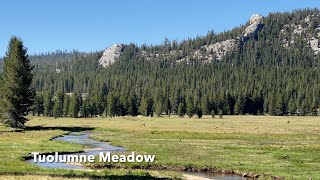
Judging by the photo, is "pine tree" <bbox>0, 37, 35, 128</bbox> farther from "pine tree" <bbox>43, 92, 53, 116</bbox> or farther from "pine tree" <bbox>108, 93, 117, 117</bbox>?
"pine tree" <bbox>43, 92, 53, 116</bbox>

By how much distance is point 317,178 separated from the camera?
33.1 m

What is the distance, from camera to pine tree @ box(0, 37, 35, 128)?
3100 inches

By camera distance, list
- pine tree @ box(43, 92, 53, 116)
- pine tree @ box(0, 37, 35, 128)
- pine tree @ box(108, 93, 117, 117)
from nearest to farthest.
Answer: pine tree @ box(0, 37, 35, 128) → pine tree @ box(108, 93, 117, 117) → pine tree @ box(43, 92, 53, 116)

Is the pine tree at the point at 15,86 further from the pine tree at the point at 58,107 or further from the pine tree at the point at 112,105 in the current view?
the pine tree at the point at 112,105

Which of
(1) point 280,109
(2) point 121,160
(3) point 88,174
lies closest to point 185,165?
(2) point 121,160

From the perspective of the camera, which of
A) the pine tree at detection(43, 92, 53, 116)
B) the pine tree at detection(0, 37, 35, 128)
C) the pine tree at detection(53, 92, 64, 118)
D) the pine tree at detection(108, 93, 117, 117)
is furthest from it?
the pine tree at detection(43, 92, 53, 116)

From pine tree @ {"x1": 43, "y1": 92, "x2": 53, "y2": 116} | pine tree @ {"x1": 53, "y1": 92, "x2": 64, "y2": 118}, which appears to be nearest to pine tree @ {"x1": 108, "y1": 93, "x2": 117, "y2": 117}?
pine tree @ {"x1": 53, "y1": 92, "x2": 64, "y2": 118}

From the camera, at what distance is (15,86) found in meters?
79.5

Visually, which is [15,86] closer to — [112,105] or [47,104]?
[112,105]

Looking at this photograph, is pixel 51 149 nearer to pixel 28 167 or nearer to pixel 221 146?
pixel 28 167

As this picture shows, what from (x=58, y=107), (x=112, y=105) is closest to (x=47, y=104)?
Answer: (x=58, y=107)

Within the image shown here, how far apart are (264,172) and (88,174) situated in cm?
1571

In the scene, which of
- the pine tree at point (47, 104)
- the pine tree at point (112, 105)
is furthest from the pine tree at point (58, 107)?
the pine tree at point (112, 105)

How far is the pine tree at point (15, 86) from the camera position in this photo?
258 feet
